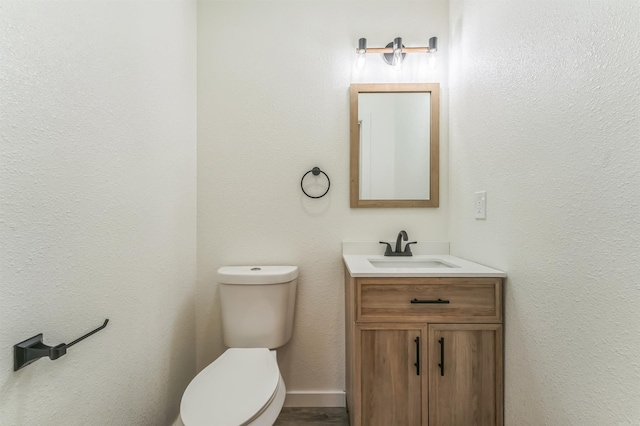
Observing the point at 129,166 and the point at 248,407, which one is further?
the point at 129,166

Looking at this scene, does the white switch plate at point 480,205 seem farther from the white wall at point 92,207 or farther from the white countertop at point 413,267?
the white wall at point 92,207

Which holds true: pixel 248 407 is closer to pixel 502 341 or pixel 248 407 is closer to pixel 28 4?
pixel 502 341

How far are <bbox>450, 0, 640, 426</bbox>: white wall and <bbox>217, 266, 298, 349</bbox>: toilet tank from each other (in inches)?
39.7

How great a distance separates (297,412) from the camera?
157 cm

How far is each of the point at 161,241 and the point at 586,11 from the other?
1655mm

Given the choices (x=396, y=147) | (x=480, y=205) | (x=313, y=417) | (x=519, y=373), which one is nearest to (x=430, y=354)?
(x=519, y=373)

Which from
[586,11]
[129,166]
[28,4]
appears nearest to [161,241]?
[129,166]

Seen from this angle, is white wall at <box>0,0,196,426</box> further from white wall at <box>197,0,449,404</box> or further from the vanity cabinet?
the vanity cabinet

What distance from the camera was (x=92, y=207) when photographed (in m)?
0.87

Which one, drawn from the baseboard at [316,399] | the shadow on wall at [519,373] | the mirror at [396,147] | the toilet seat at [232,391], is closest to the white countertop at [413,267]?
the shadow on wall at [519,373]

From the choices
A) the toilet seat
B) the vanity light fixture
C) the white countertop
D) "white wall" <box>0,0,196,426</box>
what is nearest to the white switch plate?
the white countertop

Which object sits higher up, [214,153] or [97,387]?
[214,153]

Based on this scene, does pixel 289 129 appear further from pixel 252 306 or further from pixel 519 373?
pixel 519 373

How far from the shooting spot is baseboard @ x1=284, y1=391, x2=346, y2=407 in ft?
5.28
